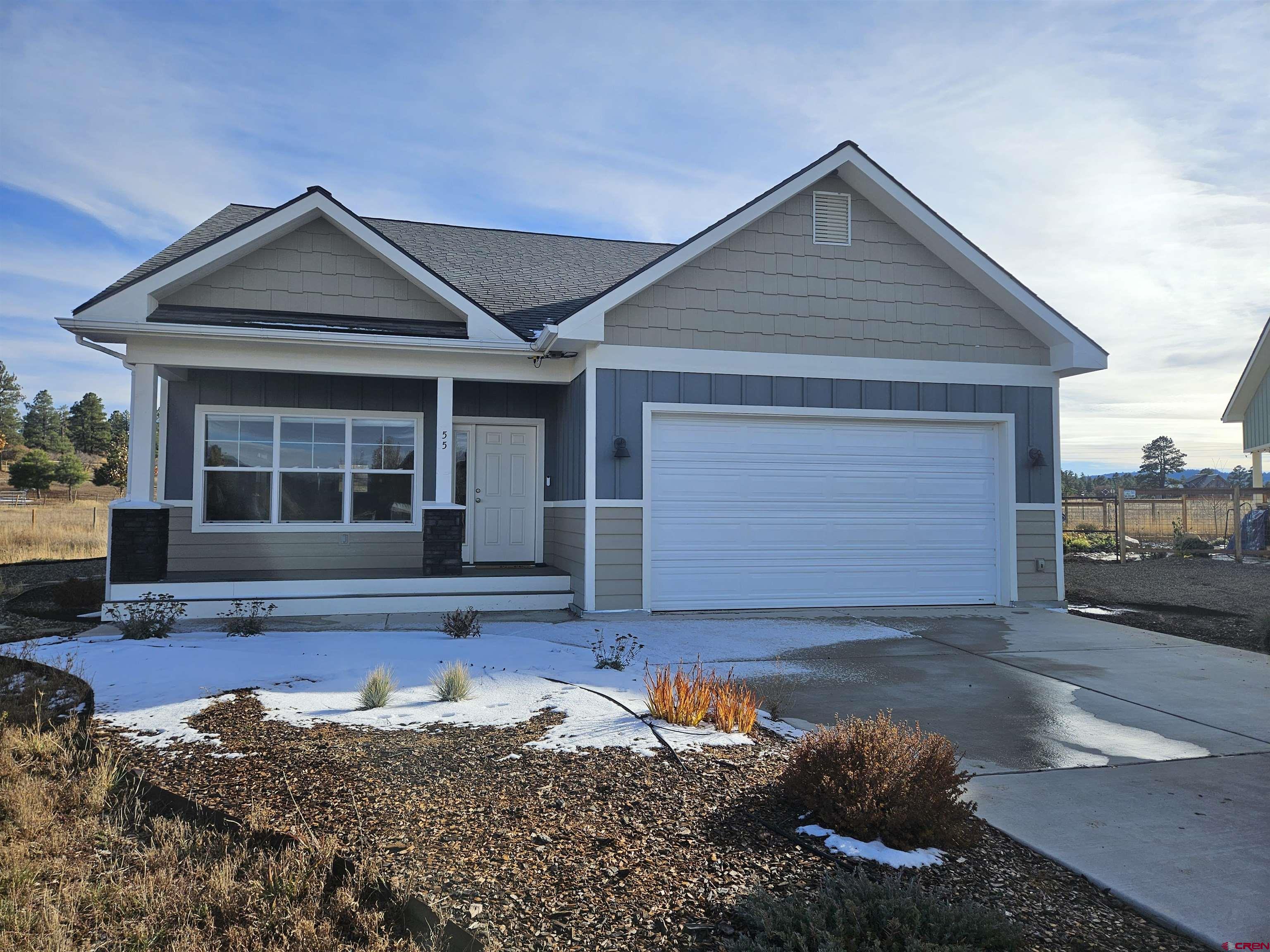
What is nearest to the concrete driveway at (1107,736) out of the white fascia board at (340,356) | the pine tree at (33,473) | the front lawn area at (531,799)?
the front lawn area at (531,799)

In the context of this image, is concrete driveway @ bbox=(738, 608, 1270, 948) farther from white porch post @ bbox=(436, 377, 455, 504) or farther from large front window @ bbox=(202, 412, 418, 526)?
large front window @ bbox=(202, 412, 418, 526)

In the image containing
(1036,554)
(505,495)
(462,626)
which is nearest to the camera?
(462,626)

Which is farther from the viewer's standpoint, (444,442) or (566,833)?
(444,442)

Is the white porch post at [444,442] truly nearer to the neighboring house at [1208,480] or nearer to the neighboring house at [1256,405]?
the neighboring house at [1256,405]

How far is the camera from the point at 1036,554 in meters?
11.0

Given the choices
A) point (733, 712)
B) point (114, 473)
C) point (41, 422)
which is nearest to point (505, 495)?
point (733, 712)

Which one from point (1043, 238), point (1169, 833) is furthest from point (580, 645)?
point (1043, 238)

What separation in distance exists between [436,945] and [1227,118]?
1192cm

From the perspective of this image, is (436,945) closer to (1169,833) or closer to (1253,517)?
(1169,833)

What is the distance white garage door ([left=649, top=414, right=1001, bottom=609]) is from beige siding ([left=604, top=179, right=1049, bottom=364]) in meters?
1.00

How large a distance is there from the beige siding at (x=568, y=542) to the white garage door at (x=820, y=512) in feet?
2.83

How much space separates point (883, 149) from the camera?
10.8 metres

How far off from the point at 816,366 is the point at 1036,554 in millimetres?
4073

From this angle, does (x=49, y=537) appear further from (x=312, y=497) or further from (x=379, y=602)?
(x=379, y=602)
